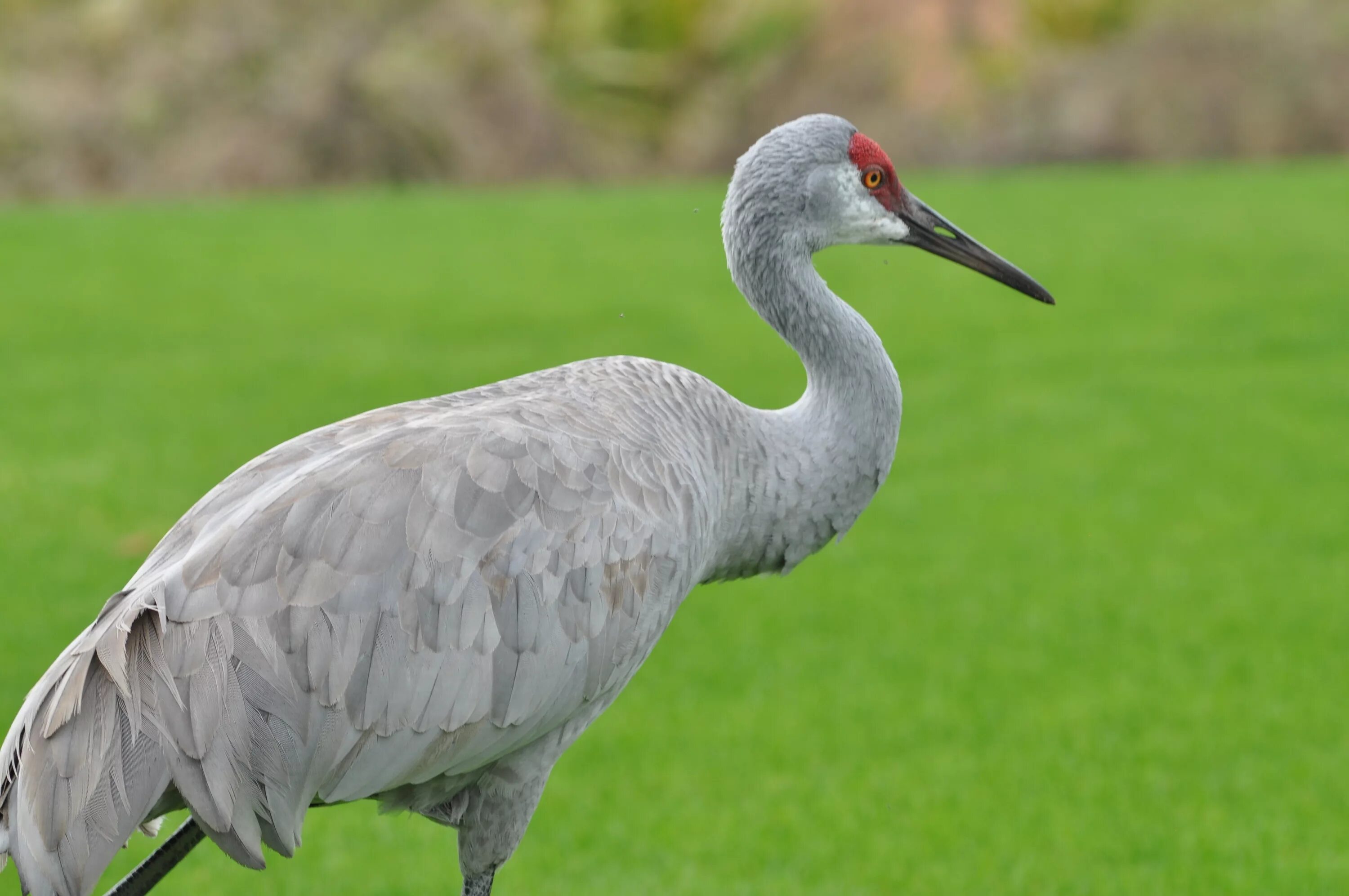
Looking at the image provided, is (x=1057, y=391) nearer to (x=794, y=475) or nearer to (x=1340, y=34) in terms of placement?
(x=794, y=475)

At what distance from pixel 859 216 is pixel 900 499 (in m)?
5.42

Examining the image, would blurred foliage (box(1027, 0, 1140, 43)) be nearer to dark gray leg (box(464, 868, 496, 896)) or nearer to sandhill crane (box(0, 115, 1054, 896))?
sandhill crane (box(0, 115, 1054, 896))

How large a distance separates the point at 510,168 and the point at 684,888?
15.3m

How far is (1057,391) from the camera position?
11.0 m

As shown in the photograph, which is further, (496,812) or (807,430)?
(807,430)

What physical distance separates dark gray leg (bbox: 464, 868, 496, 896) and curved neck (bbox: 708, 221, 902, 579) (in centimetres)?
87

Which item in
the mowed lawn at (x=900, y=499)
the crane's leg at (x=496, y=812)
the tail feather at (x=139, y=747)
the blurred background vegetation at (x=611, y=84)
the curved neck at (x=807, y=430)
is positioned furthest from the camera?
the blurred background vegetation at (x=611, y=84)


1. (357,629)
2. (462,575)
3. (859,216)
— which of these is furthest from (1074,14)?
(357,629)

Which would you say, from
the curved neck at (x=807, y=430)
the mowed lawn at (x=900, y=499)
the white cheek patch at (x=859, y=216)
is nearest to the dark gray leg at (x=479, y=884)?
the curved neck at (x=807, y=430)

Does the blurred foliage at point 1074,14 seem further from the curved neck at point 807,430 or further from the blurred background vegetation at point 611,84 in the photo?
the curved neck at point 807,430

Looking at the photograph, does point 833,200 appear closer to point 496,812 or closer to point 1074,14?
point 496,812

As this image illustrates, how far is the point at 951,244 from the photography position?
4008 millimetres

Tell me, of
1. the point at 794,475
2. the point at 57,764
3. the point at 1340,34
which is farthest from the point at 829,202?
the point at 1340,34

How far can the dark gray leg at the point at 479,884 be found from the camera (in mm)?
3656
